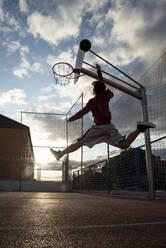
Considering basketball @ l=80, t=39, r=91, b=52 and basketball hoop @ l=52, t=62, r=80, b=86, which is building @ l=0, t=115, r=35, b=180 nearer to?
basketball hoop @ l=52, t=62, r=80, b=86

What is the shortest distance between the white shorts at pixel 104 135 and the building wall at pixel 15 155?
45.6ft

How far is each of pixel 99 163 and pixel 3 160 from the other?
41.2 ft

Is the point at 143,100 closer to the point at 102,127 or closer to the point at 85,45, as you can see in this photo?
the point at 85,45

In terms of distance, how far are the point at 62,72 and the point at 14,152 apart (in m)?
17.0

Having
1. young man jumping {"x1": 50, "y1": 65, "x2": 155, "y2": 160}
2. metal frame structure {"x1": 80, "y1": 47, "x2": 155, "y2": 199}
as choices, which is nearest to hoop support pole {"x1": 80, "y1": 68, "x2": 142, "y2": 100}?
metal frame structure {"x1": 80, "y1": 47, "x2": 155, "y2": 199}

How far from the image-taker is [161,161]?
6109 millimetres

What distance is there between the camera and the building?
18875mm

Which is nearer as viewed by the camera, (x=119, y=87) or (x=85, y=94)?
(x=119, y=87)

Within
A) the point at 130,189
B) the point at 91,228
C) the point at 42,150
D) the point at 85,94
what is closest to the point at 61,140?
the point at 42,150

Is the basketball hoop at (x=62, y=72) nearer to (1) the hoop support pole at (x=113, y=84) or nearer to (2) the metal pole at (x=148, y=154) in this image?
(1) the hoop support pole at (x=113, y=84)

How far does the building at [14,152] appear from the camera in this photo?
61.9 ft

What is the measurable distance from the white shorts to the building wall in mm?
13891

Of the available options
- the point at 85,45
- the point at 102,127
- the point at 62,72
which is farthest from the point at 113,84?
the point at 102,127

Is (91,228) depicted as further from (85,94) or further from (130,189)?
(85,94)
